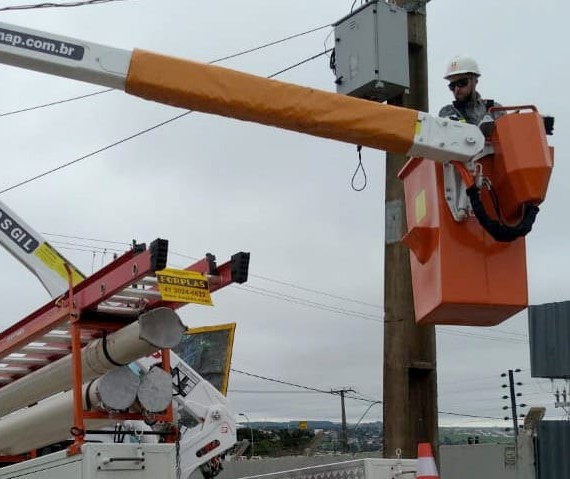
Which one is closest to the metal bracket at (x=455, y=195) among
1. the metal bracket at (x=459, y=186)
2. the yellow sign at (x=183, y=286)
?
the metal bracket at (x=459, y=186)

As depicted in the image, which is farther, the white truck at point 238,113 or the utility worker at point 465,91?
the utility worker at point 465,91

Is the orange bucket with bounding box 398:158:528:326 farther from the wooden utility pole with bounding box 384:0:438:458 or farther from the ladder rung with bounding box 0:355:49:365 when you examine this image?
the ladder rung with bounding box 0:355:49:365

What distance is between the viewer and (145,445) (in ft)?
16.4

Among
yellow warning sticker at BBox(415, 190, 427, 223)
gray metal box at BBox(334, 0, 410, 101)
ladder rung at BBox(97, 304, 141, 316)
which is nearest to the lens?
yellow warning sticker at BBox(415, 190, 427, 223)

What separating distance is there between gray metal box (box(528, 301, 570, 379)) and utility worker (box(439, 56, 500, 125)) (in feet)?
35.4

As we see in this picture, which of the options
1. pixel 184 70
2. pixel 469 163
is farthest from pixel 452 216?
pixel 184 70

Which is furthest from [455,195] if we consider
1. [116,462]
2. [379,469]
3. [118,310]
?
[118,310]

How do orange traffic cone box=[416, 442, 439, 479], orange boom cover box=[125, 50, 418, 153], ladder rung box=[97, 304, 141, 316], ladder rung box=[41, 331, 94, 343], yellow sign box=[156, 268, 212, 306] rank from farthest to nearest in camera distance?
1. ladder rung box=[41, 331, 94, 343]
2. ladder rung box=[97, 304, 141, 316]
3. yellow sign box=[156, 268, 212, 306]
4. orange traffic cone box=[416, 442, 439, 479]
5. orange boom cover box=[125, 50, 418, 153]

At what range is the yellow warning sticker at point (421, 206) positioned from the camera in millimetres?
4719

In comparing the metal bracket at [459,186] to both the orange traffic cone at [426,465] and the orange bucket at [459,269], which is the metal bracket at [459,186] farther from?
the orange traffic cone at [426,465]

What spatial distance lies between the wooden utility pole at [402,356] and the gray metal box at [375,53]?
58cm

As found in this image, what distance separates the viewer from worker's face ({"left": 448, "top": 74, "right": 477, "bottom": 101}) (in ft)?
16.3

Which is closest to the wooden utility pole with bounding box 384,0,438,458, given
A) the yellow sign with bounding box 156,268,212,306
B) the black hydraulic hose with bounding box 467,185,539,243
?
the yellow sign with bounding box 156,268,212,306

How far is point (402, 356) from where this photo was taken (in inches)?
267
